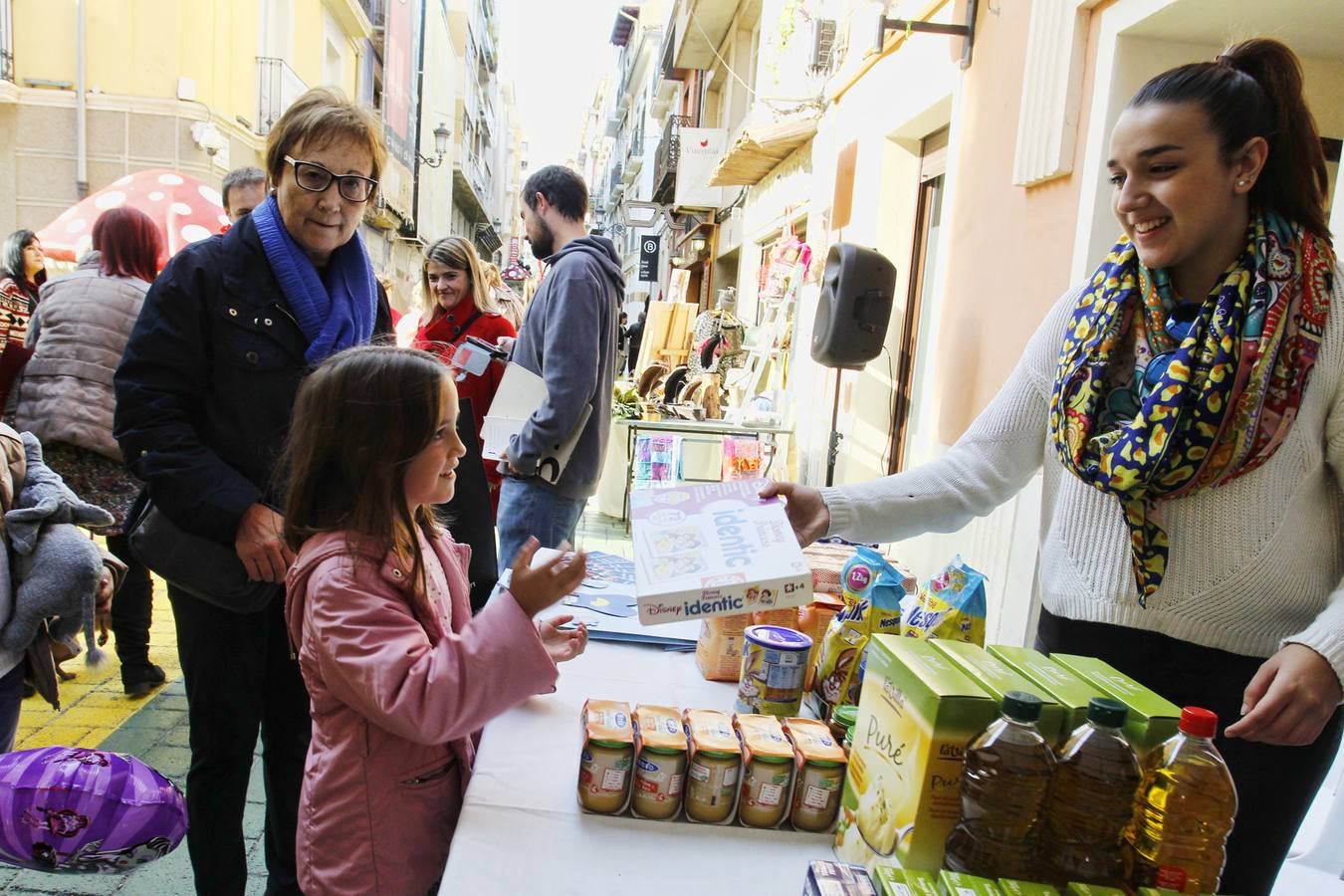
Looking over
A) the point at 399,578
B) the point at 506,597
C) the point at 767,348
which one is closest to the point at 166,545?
the point at 399,578

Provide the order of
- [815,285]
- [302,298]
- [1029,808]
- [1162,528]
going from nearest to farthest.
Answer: [1029,808] < [1162,528] < [302,298] < [815,285]

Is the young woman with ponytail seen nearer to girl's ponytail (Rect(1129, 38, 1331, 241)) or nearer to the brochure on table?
girl's ponytail (Rect(1129, 38, 1331, 241))

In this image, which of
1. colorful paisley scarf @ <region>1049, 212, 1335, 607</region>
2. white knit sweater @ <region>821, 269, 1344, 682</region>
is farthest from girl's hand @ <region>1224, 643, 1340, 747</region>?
colorful paisley scarf @ <region>1049, 212, 1335, 607</region>

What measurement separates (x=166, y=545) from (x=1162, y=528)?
180 centimetres

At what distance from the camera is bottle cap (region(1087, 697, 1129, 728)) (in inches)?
35.0

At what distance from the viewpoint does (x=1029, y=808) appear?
93 centimetres

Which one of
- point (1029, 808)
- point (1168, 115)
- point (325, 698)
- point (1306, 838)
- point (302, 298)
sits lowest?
point (1306, 838)

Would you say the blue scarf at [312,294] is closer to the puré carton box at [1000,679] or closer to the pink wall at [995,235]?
the puré carton box at [1000,679]

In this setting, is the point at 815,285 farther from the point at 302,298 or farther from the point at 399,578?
the point at 399,578

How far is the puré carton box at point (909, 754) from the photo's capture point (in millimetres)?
978

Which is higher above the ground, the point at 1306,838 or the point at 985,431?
the point at 985,431

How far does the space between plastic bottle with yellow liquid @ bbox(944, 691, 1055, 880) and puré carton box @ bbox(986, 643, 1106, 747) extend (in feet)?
0.19

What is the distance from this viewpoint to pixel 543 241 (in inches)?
120

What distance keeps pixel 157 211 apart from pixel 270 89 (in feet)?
32.0
